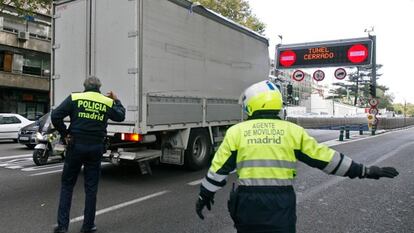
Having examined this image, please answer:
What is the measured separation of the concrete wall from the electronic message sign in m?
18.9

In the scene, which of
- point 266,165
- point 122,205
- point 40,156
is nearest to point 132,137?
point 122,205

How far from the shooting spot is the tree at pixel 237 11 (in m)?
29.3

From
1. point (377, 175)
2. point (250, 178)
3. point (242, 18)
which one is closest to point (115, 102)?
point (250, 178)

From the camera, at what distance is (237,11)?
30172mm

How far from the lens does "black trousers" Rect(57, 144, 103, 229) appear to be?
4.74 m

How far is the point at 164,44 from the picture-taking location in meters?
7.83

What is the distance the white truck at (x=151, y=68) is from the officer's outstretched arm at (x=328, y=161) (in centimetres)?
487

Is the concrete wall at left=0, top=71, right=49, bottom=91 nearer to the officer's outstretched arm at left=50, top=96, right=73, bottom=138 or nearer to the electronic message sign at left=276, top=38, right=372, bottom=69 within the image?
the electronic message sign at left=276, top=38, right=372, bottom=69

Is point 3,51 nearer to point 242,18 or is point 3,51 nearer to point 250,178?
point 242,18

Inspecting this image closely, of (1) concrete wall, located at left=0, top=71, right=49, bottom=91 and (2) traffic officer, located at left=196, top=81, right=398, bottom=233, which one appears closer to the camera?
(2) traffic officer, located at left=196, top=81, right=398, bottom=233

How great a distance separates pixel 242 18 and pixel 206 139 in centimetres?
2269

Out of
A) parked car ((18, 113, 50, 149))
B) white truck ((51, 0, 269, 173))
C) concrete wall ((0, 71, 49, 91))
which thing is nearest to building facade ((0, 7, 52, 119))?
concrete wall ((0, 71, 49, 91))

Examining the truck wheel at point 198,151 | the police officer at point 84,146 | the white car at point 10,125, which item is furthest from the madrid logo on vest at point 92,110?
the white car at point 10,125

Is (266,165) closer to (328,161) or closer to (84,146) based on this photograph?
(328,161)
